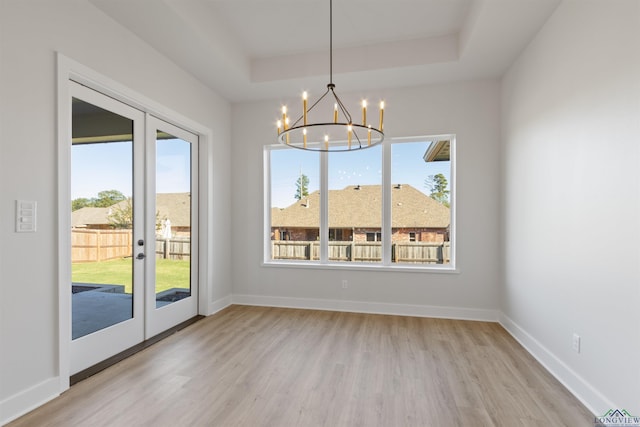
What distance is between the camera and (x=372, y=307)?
4.29 m

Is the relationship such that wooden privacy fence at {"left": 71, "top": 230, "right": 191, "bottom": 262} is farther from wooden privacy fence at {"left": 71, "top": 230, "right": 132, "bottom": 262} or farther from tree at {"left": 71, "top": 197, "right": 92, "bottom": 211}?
tree at {"left": 71, "top": 197, "right": 92, "bottom": 211}

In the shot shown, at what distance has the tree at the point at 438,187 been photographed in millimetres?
4227

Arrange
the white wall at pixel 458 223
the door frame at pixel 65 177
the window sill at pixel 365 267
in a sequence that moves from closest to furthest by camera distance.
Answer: the door frame at pixel 65 177 < the white wall at pixel 458 223 < the window sill at pixel 365 267

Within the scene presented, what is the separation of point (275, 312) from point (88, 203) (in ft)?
8.27

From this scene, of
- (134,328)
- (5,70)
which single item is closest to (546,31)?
(5,70)

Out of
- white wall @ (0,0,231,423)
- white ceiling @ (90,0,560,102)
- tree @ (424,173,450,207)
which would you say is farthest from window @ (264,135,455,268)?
white wall @ (0,0,231,423)

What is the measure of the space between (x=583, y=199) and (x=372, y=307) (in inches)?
106

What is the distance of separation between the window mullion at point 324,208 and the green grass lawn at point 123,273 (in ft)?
5.88

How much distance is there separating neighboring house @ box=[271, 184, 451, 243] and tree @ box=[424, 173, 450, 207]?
6cm

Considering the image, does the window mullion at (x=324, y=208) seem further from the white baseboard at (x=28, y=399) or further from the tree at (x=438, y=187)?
the white baseboard at (x=28, y=399)

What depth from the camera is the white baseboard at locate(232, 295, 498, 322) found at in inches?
157

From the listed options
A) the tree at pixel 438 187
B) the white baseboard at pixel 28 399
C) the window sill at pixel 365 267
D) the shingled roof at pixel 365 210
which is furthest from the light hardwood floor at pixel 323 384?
the tree at pixel 438 187

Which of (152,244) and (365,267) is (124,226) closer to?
(152,244)

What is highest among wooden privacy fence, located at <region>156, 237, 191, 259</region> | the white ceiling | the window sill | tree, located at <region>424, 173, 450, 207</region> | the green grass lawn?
the white ceiling
